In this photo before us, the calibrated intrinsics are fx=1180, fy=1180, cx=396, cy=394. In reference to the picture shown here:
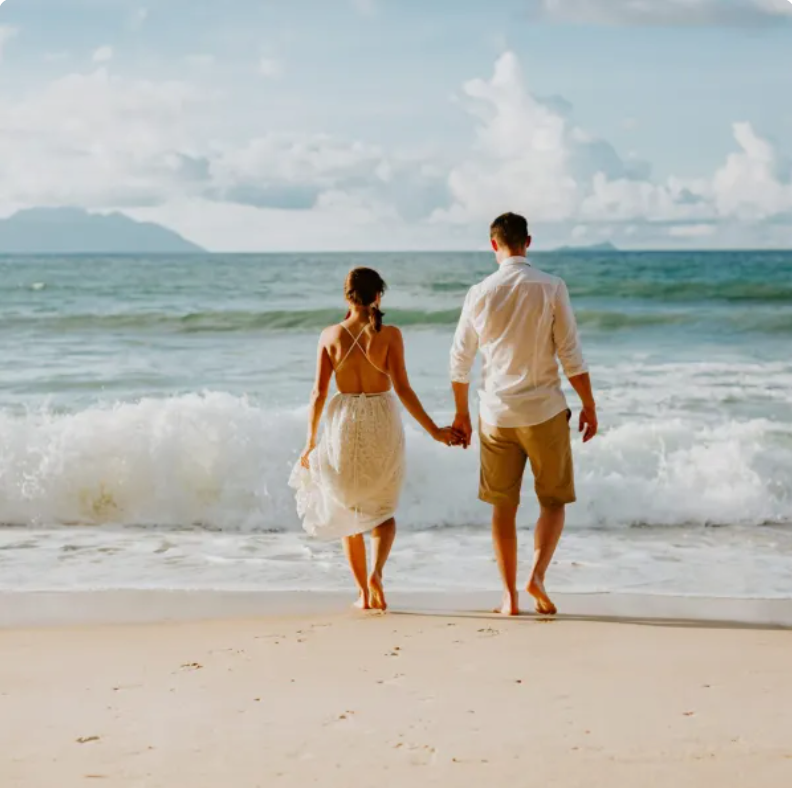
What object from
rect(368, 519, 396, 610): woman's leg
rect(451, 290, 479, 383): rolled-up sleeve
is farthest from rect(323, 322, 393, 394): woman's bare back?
rect(368, 519, 396, 610): woman's leg

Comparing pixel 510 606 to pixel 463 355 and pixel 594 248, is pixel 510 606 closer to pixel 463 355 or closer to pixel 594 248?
pixel 463 355

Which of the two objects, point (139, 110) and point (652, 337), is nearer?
point (652, 337)

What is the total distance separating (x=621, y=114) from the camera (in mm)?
25969

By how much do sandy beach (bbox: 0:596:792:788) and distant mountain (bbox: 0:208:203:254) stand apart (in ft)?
113

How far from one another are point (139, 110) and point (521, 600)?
2214 cm

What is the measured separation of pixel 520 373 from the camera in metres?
4.55

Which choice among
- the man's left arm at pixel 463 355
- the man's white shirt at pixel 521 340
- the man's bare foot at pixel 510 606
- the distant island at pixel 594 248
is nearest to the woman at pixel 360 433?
the man's left arm at pixel 463 355

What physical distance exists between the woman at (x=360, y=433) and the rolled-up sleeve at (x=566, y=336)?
0.56 m

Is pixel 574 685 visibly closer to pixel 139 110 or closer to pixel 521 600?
pixel 521 600

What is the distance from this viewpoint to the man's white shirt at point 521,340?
14.8 ft

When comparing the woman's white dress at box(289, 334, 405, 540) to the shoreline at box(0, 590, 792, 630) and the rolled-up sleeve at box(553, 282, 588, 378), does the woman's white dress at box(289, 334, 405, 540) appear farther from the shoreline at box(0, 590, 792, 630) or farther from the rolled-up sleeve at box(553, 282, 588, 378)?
the rolled-up sleeve at box(553, 282, 588, 378)

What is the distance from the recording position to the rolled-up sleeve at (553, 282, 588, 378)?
4523 mm

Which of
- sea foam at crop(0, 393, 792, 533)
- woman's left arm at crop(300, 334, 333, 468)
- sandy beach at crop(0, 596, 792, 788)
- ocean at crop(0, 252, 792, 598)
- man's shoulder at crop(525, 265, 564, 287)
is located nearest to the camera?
sandy beach at crop(0, 596, 792, 788)

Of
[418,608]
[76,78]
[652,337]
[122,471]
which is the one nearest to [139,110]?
[76,78]
